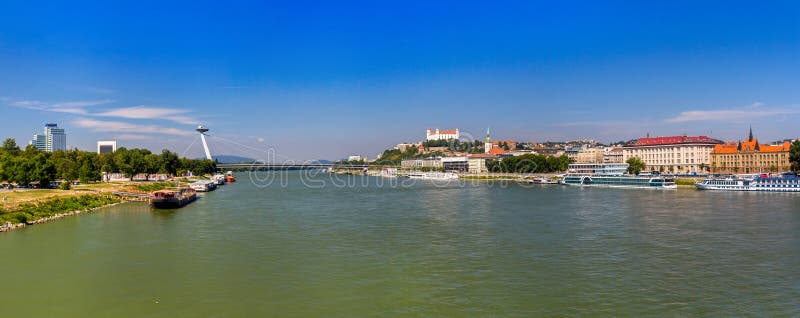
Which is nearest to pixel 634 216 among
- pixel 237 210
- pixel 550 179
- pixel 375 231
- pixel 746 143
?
pixel 375 231

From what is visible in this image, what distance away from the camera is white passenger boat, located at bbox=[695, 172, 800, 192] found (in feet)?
130

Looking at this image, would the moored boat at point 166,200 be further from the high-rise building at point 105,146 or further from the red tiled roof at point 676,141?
the high-rise building at point 105,146

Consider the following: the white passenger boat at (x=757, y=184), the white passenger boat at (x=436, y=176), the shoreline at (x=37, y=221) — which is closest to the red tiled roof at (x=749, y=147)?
the white passenger boat at (x=757, y=184)

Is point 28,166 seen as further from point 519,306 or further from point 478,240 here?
point 519,306

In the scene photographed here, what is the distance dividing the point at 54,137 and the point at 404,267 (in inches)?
6948

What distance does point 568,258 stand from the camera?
14.7 meters

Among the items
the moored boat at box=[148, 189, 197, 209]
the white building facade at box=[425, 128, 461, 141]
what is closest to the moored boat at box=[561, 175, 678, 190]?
the moored boat at box=[148, 189, 197, 209]

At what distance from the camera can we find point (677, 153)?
73.4m

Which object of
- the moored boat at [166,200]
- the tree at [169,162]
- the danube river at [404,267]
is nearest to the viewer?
the danube river at [404,267]

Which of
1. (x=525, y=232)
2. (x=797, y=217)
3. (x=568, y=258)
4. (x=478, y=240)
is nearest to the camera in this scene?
(x=568, y=258)

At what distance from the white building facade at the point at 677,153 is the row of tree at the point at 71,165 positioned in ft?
205

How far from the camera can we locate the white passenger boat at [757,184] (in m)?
39.5

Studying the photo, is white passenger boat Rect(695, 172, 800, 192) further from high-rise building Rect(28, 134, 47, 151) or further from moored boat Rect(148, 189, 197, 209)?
high-rise building Rect(28, 134, 47, 151)

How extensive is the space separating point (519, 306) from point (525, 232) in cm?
942
